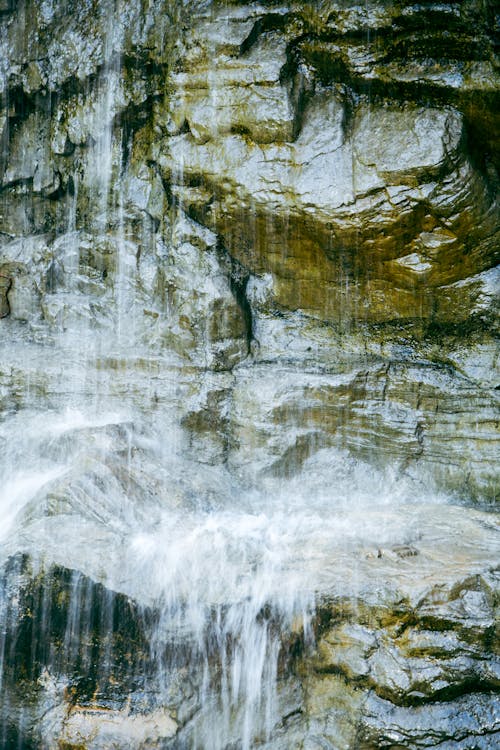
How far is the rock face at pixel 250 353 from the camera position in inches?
194

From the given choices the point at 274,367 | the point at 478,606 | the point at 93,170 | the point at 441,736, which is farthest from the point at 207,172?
the point at 441,736

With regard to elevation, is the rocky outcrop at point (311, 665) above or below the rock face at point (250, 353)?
below

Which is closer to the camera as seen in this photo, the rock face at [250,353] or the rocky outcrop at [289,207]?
the rock face at [250,353]

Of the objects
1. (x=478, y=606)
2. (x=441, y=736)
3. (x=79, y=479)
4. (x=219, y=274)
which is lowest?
(x=441, y=736)

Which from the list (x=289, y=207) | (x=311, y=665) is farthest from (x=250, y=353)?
(x=311, y=665)

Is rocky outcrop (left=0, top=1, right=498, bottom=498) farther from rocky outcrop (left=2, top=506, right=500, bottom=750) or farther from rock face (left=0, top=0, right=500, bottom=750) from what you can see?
rocky outcrop (left=2, top=506, right=500, bottom=750)

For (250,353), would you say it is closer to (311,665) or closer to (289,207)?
(289,207)

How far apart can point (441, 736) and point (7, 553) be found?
354 centimetres

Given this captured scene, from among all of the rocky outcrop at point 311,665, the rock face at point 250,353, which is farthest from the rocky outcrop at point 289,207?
the rocky outcrop at point 311,665

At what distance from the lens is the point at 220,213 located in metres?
7.59

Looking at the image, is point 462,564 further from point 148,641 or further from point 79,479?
point 79,479

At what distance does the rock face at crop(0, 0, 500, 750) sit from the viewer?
492cm

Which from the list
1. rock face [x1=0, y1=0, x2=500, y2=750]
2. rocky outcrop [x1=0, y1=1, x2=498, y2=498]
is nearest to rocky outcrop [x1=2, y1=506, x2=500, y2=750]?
rock face [x1=0, y1=0, x2=500, y2=750]

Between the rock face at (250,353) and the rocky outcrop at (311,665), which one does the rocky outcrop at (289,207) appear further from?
the rocky outcrop at (311,665)
